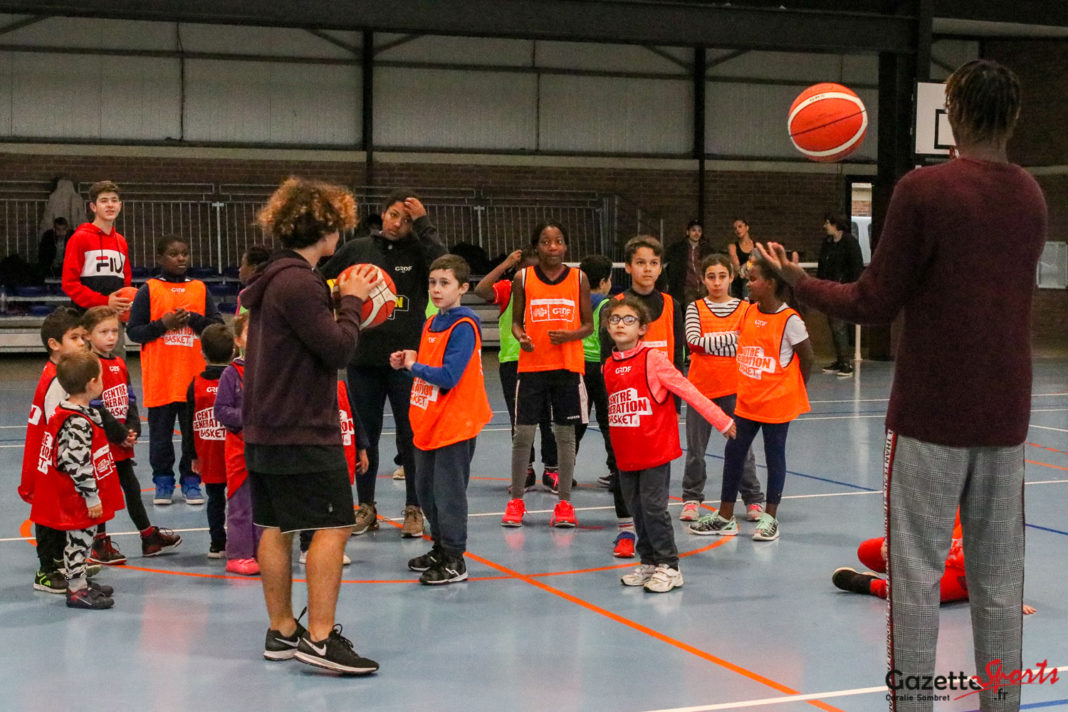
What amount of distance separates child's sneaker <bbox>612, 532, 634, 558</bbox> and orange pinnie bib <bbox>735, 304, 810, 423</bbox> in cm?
100

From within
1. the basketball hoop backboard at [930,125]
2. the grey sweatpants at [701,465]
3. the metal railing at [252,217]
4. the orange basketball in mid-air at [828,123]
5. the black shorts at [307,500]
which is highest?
the basketball hoop backboard at [930,125]

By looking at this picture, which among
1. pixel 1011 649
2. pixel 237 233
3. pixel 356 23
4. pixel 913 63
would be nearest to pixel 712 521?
pixel 1011 649

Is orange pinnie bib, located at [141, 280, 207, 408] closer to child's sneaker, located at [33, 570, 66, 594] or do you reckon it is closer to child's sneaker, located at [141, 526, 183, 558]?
child's sneaker, located at [141, 526, 183, 558]

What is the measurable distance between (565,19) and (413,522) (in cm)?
916

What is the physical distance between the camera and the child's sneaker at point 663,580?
546 cm

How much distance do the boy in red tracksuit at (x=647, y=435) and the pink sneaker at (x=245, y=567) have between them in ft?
5.56

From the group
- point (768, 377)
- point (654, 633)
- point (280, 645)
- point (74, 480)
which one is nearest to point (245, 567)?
point (74, 480)

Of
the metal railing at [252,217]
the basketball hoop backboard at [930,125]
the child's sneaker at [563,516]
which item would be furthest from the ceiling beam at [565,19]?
the child's sneaker at [563,516]

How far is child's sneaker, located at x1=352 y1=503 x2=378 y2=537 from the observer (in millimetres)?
6699

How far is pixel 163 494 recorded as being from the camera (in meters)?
7.49

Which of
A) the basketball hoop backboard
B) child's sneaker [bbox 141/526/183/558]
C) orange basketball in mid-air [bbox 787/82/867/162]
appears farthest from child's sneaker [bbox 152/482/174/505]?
the basketball hoop backboard

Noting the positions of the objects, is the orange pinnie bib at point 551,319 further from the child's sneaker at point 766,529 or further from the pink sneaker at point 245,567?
the pink sneaker at point 245,567

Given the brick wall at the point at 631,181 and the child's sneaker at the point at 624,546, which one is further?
the brick wall at the point at 631,181

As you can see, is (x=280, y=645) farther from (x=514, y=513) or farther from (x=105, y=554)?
(x=514, y=513)
